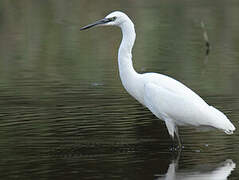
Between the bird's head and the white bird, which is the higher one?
the bird's head

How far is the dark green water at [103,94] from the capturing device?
7.41 meters

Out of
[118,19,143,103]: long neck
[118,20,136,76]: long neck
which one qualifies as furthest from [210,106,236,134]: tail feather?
[118,20,136,76]: long neck

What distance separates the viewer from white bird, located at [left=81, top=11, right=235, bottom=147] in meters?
7.89

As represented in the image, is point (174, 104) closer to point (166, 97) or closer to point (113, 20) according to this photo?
point (166, 97)

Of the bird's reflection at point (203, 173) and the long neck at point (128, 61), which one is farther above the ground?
the long neck at point (128, 61)

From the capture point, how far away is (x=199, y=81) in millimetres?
11766

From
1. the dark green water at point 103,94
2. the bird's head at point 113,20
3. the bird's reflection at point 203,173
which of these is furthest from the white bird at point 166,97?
the bird's reflection at point 203,173

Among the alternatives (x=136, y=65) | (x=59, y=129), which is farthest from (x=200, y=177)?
(x=136, y=65)

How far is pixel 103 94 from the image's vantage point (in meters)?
10.8

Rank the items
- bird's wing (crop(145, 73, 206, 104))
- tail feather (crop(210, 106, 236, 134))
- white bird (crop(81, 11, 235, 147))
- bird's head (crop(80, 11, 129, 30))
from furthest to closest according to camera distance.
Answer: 1. bird's head (crop(80, 11, 129, 30))
2. bird's wing (crop(145, 73, 206, 104))
3. white bird (crop(81, 11, 235, 147))
4. tail feather (crop(210, 106, 236, 134))

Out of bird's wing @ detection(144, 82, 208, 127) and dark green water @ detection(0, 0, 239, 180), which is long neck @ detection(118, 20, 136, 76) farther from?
dark green water @ detection(0, 0, 239, 180)

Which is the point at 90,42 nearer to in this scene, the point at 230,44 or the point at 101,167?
the point at 230,44

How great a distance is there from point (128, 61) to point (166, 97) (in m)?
0.61

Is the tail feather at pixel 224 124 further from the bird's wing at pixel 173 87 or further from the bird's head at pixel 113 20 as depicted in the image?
the bird's head at pixel 113 20
